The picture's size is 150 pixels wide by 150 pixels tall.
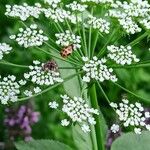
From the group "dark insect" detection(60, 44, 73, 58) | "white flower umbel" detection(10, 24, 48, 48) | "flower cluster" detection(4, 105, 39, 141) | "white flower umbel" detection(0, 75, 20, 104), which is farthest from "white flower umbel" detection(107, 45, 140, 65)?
"flower cluster" detection(4, 105, 39, 141)

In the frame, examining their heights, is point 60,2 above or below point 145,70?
above

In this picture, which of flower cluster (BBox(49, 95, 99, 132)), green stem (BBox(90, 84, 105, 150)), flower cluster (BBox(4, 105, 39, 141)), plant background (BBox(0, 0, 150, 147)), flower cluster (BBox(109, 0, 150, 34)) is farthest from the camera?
plant background (BBox(0, 0, 150, 147))

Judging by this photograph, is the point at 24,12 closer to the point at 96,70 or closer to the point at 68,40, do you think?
the point at 68,40

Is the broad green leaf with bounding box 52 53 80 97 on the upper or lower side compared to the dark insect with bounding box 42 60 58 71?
lower

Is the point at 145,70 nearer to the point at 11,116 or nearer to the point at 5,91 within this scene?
the point at 11,116

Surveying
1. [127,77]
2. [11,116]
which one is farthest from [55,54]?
[127,77]

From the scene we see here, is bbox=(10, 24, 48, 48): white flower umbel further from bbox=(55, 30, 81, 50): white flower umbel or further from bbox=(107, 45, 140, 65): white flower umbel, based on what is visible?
bbox=(107, 45, 140, 65): white flower umbel
